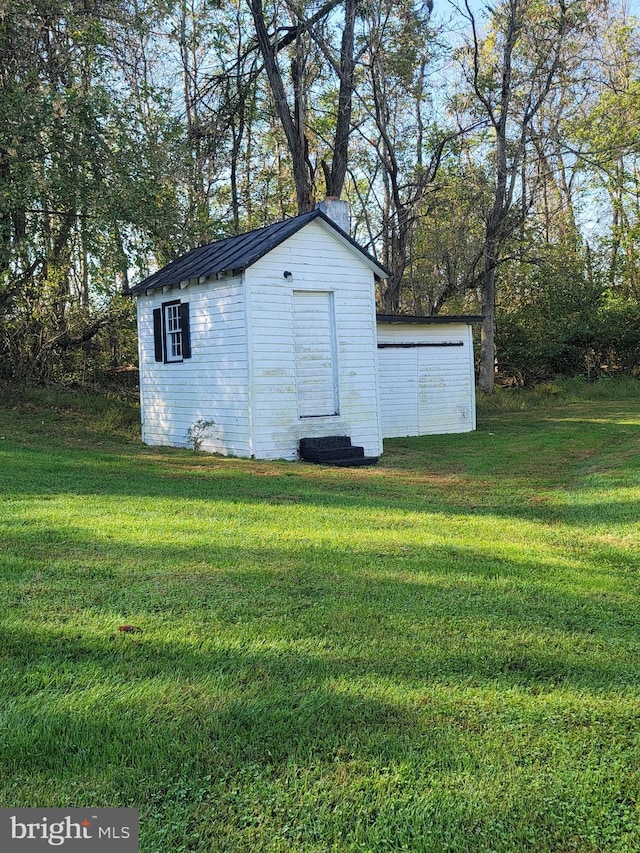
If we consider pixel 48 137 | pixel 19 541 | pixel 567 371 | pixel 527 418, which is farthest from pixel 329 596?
pixel 567 371

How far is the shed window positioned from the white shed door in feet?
7.02

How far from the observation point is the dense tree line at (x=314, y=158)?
1476 centimetres

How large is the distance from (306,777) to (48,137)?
14.4 metres

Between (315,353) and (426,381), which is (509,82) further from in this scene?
(315,353)

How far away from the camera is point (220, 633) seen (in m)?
3.66

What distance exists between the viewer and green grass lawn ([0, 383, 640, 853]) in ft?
7.56

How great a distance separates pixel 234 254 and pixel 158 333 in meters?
2.43

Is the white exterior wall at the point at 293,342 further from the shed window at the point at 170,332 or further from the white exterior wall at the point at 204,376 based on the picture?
the shed window at the point at 170,332

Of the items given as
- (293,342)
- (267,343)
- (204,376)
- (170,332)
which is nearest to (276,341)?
(267,343)

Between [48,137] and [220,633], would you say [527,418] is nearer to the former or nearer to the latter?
[48,137]

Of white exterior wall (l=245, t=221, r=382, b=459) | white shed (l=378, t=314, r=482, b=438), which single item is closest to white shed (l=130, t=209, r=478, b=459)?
white exterior wall (l=245, t=221, r=382, b=459)

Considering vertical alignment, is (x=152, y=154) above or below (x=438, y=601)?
above

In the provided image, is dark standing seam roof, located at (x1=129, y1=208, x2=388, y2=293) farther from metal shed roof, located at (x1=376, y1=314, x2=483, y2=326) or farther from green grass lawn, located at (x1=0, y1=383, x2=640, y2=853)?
green grass lawn, located at (x1=0, y1=383, x2=640, y2=853)

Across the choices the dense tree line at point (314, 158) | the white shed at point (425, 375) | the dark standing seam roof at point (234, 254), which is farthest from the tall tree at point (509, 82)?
the dark standing seam roof at point (234, 254)
